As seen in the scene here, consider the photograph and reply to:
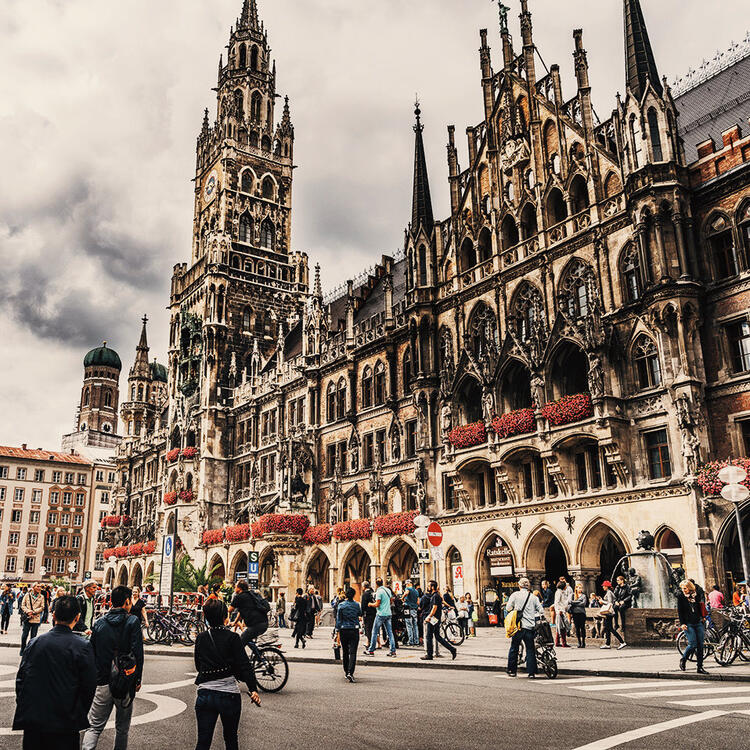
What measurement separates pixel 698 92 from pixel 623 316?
12.1m

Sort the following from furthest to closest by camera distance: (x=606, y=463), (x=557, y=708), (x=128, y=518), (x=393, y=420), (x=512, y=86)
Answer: (x=128, y=518) < (x=393, y=420) < (x=512, y=86) < (x=606, y=463) < (x=557, y=708)

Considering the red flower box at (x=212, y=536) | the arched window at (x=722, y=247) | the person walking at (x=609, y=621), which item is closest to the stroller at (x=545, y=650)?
the person walking at (x=609, y=621)

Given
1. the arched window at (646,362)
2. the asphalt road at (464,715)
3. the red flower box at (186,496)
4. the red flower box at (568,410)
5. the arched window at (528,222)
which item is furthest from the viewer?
the red flower box at (186,496)

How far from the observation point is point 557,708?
10328 mm

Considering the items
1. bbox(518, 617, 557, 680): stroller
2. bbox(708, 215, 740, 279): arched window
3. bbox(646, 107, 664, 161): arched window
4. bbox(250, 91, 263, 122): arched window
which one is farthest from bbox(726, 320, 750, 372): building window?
bbox(250, 91, 263, 122): arched window

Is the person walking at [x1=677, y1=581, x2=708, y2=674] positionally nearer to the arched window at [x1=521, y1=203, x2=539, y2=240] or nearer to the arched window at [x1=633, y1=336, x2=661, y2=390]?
the arched window at [x1=633, y1=336, x2=661, y2=390]

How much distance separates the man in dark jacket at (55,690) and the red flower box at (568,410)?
77.7ft

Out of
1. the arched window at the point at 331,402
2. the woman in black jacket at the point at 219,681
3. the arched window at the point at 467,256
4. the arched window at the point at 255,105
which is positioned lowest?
the woman in black jacket at the point at 219,681

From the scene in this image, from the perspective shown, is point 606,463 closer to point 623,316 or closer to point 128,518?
point 623,316

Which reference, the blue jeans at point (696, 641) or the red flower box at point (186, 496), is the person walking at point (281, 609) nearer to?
the red flower box at point (186, 496)

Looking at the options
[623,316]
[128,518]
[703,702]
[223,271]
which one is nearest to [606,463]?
[623,316]

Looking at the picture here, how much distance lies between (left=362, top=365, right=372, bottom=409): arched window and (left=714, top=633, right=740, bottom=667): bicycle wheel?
2726 centimetres

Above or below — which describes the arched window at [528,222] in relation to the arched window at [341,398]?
above

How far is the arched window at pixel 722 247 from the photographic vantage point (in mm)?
25734
